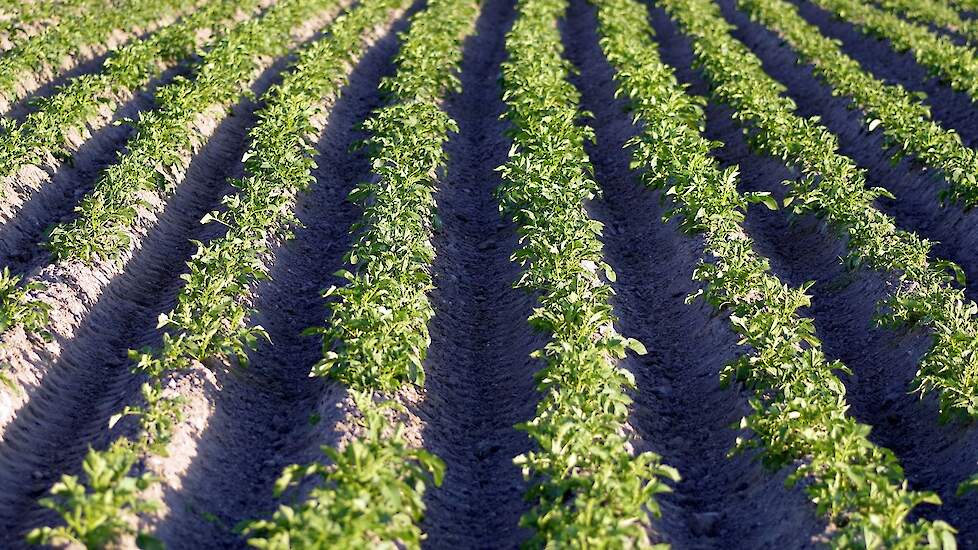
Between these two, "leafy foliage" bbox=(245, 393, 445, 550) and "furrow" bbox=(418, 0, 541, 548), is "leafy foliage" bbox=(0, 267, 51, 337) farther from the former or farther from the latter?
"furrow" bbox=(418, 0, 541, 548)

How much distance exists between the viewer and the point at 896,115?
14.8 meters

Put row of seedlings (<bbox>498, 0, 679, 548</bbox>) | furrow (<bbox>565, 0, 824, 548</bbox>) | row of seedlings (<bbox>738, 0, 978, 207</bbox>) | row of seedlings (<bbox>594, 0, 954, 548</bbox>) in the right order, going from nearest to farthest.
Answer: row of seedlings (<bbox>498, 0, 679, 548</bbox>) < row of seedlings (<bbox>594, 0, 954, 548</bbox>) < furrow (<bbox>565, 0, 824, 548</bbox>) < row of seedlings (<bbox>738, 0, 978, 207</bbox>)

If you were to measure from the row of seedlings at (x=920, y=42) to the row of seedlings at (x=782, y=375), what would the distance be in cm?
645

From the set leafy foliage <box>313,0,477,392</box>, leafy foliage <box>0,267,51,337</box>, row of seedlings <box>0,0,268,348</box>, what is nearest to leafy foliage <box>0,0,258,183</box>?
row of seedlings <box>0,0,268,348</box>

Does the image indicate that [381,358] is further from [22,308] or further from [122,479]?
[22,308]

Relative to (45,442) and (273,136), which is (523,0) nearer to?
(273,136)

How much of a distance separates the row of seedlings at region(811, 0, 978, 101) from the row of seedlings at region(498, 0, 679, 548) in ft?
24.9

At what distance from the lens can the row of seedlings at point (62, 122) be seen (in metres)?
8.73

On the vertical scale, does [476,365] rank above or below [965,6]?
above

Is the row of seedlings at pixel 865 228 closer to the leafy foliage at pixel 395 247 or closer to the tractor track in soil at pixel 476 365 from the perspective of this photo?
the tractor track in soil at pixel 476 365

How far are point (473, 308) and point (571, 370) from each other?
2.65m

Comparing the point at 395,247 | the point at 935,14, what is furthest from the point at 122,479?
the point at 935,14

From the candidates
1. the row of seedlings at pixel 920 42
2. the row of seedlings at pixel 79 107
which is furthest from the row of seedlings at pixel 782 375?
the row of seedlings at pixel 79 107

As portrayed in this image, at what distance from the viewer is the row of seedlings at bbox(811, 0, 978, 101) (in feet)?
57.9
